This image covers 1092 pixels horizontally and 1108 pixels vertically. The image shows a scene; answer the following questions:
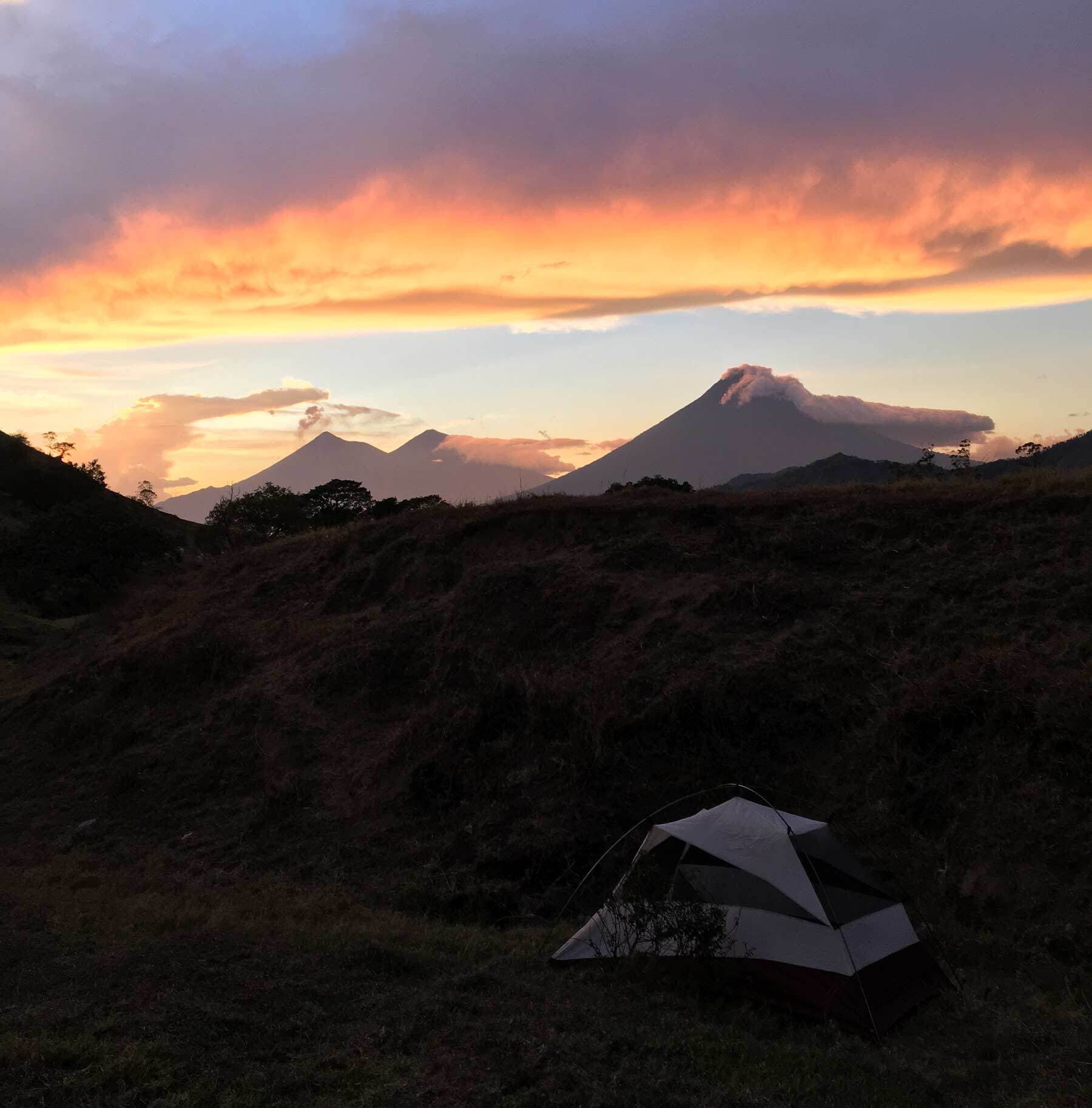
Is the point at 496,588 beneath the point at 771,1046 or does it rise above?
above

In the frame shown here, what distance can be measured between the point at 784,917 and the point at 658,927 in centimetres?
118

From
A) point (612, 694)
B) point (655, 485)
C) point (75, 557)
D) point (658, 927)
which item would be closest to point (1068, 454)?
point (655, 485)

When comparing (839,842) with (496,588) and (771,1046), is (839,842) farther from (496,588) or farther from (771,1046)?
(496,588)

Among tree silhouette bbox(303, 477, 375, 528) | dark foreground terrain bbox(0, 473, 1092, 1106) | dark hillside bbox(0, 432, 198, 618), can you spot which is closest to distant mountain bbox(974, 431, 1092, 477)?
dark foreground terrain bbox(0, 473, 1092, 1106)

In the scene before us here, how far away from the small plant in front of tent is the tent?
0.04 feet

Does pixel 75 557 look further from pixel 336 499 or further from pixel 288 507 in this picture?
pixel 336 499

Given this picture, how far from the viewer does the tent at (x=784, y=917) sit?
794 centimetres

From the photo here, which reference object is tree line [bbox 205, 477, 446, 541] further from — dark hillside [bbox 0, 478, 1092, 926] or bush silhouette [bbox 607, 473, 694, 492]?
dark hillside [bbox 0, 478, 1092, 926]

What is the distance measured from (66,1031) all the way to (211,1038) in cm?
104

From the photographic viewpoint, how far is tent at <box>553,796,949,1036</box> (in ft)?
26.0

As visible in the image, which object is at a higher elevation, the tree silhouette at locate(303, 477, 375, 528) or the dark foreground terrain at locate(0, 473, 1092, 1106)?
the tree silhouette at locate(303, 477, 375, 528)

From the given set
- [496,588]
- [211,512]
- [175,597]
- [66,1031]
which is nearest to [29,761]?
[175,597]

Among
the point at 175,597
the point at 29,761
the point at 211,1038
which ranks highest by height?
the point at 175,597

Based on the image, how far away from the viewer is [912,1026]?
7.74 metres
